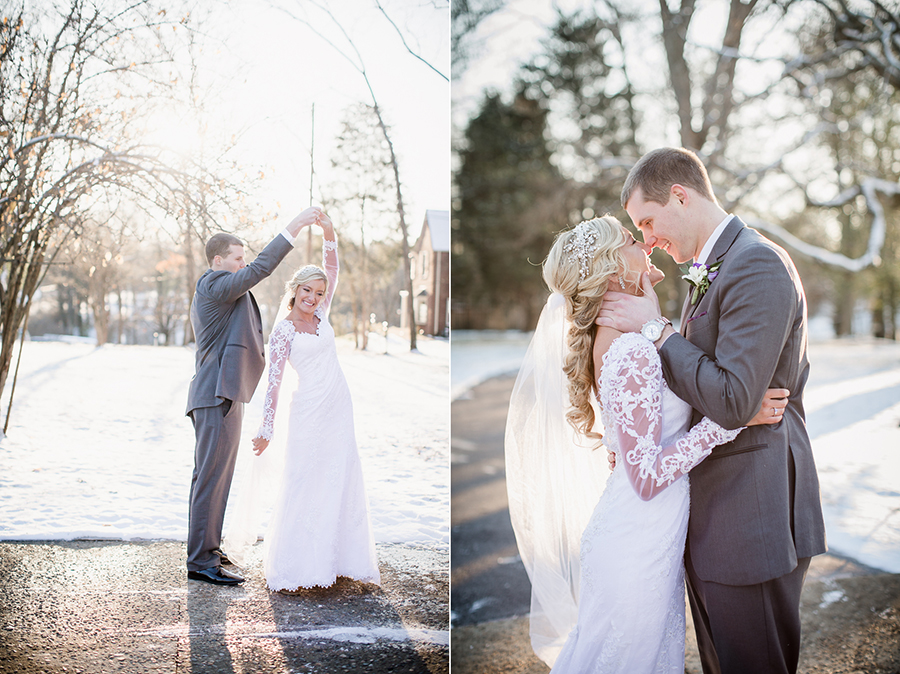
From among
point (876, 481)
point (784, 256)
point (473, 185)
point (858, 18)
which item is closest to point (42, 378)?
point (784, 256)

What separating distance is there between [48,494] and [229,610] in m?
0.81

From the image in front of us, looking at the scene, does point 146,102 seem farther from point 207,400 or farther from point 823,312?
point 823,312

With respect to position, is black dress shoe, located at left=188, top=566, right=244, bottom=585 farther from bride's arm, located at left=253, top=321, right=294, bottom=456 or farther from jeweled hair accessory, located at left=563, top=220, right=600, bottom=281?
jeweled hair accessory, located at left=563, top=220, right=600, bottom=281

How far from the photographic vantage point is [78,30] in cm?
232

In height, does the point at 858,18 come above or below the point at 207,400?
above

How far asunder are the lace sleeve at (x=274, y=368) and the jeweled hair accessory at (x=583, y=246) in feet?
4.02

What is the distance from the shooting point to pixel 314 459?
8.26 feet

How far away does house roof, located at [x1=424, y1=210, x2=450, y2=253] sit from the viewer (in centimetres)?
277

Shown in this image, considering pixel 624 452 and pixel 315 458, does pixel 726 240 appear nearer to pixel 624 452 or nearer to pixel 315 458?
pixel 624 452

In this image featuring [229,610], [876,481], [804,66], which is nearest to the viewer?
[229,610]

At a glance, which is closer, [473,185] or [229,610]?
[229,610]

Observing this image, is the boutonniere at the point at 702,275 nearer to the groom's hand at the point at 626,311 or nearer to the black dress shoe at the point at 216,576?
Answer: the groom's hand at the point at 626,311

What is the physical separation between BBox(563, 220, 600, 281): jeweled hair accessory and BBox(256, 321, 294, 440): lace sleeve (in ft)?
4.02

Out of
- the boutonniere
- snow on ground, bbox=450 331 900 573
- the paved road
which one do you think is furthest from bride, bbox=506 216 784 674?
snow on ground, bbox=450 331 900 573
